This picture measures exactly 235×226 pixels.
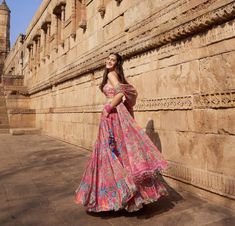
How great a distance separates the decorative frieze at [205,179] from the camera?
9.79 ft

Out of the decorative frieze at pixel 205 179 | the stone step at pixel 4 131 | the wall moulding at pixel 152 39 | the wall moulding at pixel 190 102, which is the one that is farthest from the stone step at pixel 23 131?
the decorative frieze at pixel 205 179

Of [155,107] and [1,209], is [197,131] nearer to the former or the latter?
[155,107]

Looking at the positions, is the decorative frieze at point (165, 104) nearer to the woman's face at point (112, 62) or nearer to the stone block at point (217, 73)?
the stone block at point (217, 73)

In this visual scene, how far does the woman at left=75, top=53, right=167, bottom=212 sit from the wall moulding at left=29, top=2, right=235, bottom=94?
44.1 inches

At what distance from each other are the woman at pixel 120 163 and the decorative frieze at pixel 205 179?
0.66 metres

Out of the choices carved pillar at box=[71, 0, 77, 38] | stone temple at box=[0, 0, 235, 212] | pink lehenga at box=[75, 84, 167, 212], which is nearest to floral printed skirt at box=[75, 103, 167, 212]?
pink lehenga at box=[75, 84, 167, 212]

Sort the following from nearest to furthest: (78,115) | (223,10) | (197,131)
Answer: (223,10)
(197,131)
(78,115)

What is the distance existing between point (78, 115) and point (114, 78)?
5.37 meters

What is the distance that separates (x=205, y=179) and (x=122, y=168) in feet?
3.74

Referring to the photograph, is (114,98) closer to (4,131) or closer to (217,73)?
(217,73)

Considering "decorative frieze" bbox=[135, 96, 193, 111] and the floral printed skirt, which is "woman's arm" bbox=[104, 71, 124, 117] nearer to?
the floral printed skirt

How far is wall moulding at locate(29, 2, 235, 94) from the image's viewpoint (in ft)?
10.1

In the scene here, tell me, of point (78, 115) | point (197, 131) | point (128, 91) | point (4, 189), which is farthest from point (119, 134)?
point (78, 115)

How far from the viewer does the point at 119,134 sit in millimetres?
3049
